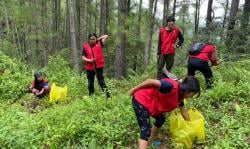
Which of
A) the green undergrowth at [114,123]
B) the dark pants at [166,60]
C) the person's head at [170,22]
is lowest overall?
the green undergrowth at [114,123]

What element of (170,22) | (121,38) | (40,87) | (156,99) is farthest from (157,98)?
(121,38)

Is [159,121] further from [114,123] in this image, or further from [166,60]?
[166,60]

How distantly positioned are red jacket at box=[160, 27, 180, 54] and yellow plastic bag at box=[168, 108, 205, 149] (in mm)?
3605

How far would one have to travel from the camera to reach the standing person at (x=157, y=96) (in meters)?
5.02

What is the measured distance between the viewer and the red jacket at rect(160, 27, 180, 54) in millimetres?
9156

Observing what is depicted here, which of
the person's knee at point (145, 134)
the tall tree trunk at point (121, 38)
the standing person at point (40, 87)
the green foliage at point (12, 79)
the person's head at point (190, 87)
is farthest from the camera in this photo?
the tall tree trunk at point (121, 38)

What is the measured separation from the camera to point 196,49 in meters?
7.79

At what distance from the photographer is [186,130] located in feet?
18.6

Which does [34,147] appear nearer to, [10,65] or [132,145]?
[132,145]

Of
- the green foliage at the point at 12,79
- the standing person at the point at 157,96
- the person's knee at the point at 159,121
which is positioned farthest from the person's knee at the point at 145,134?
the green foliage at the point at 12,79

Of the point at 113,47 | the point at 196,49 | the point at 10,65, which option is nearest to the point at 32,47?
the point at 113,47

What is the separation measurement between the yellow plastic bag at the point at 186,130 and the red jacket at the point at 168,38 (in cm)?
361

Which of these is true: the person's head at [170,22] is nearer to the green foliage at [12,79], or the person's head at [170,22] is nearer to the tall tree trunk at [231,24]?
the tall tree trunk at [231,24]

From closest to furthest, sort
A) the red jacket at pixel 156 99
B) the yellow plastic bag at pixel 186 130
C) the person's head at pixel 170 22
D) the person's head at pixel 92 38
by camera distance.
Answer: the red jacket at pixel 156 99 → the yellow plastic bag at pixel 186 130 → the person's head at pixel 170 22 → the person's head at pixel 92 38
